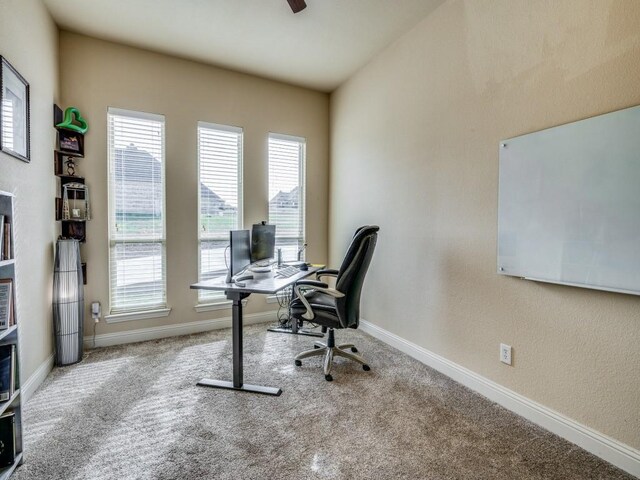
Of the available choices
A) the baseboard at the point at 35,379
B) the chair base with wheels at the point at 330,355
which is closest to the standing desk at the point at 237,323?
the chair base with wheels at the point at 330,355

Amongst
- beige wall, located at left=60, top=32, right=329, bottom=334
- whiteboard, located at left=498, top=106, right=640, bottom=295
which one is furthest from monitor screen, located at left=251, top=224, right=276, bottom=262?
whiteboard, located at left=498, top=106, right=640, bottom=295

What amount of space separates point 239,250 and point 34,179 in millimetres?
1589

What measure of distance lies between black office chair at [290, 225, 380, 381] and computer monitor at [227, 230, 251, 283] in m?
0.51

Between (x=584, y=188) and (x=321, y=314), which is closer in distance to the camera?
(x=584, y=188)

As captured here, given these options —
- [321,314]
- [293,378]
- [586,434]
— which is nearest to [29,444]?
[293,378]

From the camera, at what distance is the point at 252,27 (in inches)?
111

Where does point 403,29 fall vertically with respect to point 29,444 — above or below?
above

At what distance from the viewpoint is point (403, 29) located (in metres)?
2.85

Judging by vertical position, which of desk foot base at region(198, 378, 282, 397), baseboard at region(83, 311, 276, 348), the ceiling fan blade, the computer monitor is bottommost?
desk foot base at region(198, 378, 282, 397)

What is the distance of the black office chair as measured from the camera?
7.85 ft

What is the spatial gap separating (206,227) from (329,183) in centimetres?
171

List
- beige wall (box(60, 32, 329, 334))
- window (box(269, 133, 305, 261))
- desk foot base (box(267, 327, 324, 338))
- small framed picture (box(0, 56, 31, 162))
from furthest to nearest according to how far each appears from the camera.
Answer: window (box(269, 133, 305, 261)), desk foot base (box(267, 327, 324, 338)), beige wall (box(60, 32, 329, 334)), small framed picture (box(0, 56, 31, 162))

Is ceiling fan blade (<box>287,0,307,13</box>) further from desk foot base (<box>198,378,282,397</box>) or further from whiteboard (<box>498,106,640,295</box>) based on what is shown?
desk foot base (<box>198,378,282,397</box>)

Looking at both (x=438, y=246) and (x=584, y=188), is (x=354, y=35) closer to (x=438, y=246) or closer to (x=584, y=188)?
(x=438, y=246)
